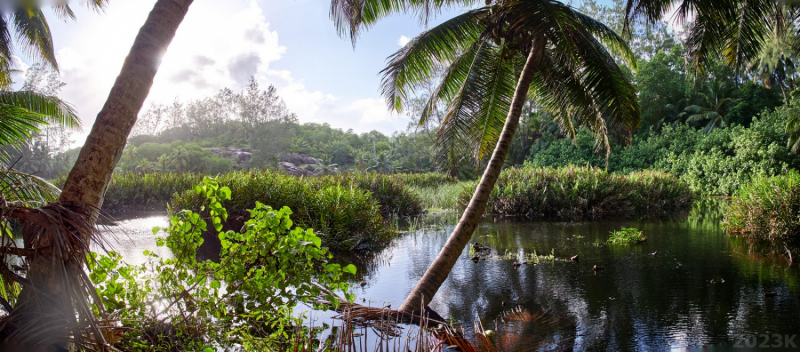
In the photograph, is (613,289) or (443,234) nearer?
(613,289)

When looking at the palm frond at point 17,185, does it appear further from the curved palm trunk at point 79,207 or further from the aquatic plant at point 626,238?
the aquatic plant at point 626,238

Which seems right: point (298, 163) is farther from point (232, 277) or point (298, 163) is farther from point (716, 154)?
point (232, 277)

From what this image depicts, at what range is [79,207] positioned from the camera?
6.50 feet

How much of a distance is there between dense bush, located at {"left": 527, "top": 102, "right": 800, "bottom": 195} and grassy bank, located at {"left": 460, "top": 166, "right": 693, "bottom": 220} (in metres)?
5.27

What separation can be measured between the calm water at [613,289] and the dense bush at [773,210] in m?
0.48

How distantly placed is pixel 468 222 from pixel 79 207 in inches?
146

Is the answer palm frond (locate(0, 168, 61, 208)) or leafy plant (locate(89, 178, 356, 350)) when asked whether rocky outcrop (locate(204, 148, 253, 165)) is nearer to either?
leafy plant (locate(89, 178, 356, 350))

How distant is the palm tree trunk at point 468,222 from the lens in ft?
14.3

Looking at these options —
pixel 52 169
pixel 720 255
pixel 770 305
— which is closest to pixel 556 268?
pixel 770 305

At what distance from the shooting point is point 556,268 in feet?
22.0

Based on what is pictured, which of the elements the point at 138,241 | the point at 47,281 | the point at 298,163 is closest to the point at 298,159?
the point at 298,163

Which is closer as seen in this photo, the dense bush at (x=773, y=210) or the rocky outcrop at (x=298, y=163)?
the dense bush at (x=773, y=210)

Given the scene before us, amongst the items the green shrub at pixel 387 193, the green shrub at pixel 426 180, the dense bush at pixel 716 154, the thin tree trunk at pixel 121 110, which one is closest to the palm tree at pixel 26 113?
the thin tree trunk at pixel 121 110

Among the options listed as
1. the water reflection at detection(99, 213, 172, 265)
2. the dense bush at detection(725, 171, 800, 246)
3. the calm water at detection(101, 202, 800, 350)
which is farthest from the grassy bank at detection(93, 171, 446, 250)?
the dense bush at detection(725, 171, 800, 246)
